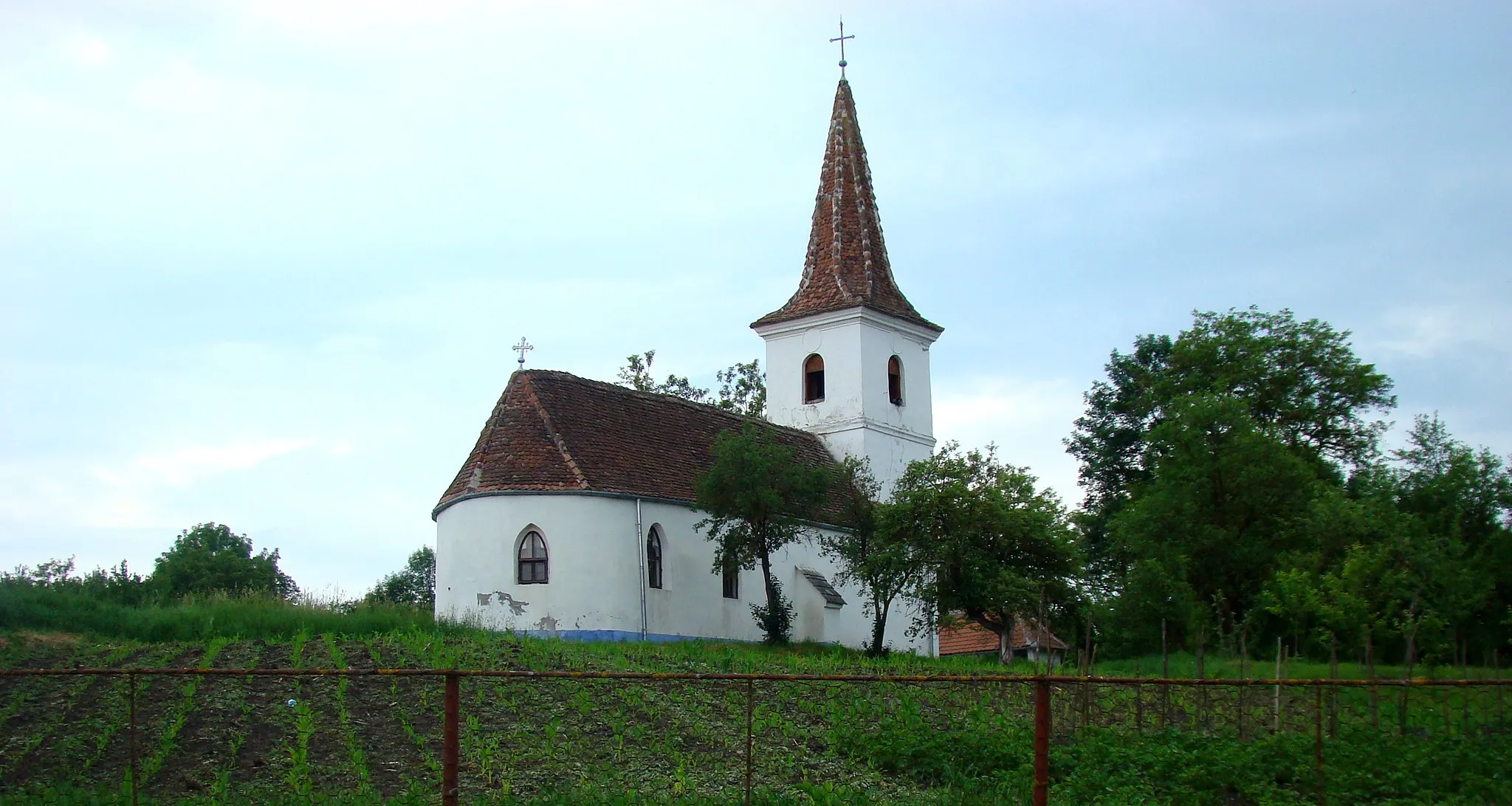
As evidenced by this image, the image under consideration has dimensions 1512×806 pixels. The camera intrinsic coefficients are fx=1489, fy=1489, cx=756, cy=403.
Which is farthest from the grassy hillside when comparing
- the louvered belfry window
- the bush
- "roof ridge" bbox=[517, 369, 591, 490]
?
the bush

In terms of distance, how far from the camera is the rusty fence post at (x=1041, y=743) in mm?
11539

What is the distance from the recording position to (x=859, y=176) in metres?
48.2

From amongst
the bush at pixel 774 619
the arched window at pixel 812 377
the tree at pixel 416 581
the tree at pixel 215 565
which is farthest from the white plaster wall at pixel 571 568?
the tree at pixel 416 581

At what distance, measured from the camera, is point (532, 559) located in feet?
113

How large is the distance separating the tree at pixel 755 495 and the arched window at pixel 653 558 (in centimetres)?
123

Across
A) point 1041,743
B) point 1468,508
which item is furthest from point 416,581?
point 1041,743

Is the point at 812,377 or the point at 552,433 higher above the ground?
the point at 812,377

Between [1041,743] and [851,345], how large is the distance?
110ft

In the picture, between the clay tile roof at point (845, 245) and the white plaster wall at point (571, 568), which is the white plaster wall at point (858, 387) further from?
the white plaster wall at point (571, 568)

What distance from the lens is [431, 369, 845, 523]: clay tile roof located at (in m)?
34.8

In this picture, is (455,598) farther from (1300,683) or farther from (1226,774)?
(1300,683)

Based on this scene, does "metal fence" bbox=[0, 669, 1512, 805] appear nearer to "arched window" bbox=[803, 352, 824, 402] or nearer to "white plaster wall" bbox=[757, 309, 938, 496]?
"white plaster wall" bbox=[757, 309, 938, 496]

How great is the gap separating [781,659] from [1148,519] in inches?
649

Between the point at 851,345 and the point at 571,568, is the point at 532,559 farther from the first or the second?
the point at 851,345
